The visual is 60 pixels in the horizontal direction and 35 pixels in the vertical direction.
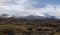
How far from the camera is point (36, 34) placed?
42.4 metres

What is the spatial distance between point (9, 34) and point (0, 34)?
1998 millimetres

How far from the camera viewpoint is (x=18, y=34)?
143 feet

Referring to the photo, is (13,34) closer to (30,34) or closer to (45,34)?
(30,34)

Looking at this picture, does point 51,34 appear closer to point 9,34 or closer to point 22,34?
point 22,34

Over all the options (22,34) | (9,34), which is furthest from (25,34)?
(9,34)

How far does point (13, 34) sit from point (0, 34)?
111 inches

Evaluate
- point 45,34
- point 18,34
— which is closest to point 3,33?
point 18,34

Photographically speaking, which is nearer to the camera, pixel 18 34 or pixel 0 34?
pixel 0 34

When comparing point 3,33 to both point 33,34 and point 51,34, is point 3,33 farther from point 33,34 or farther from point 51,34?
point 51,34

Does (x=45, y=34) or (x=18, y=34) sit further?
(x=18, y=34)

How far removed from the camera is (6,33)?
1689 inches

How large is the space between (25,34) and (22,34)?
84 cm

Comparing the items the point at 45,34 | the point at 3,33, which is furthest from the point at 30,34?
the point at 3,33

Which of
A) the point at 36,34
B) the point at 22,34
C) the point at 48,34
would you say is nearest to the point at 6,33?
the point at 22,34
